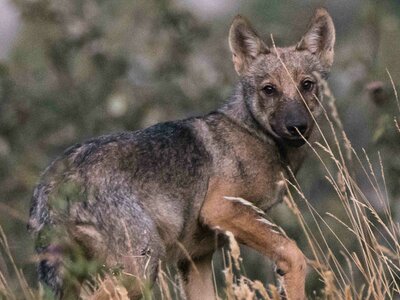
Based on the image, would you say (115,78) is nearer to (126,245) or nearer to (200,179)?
(200,179)

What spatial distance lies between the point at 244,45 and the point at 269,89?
22.5 inches

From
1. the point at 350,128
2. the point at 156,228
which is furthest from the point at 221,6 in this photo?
the point at 156,228

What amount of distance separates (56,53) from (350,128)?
16.4 ft

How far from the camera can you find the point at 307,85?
8.06 m

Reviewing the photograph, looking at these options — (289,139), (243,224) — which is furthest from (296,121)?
(243,224)

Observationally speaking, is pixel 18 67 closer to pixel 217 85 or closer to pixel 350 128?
pixel 217 85

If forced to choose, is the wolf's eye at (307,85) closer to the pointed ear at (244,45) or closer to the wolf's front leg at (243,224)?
the pointed ear at (244,45)

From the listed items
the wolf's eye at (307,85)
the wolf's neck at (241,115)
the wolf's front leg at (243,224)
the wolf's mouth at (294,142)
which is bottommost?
the wolf's front leg at (243,224)

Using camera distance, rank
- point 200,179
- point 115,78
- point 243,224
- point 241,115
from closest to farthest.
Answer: point 243,224 → point 200,179 → point 241,115 → point 115,78

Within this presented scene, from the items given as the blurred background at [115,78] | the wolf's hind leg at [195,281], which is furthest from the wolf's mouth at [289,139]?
the blurred background at [115,78]

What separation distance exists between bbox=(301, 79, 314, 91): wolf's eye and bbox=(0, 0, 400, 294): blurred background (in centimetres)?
281

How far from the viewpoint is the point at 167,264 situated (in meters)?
7.52

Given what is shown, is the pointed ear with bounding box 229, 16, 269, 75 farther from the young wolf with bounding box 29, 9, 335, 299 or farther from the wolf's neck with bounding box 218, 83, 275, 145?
the wolf's neck with bounding box 218, 83, 275, 145

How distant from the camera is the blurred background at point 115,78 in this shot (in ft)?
37.1
